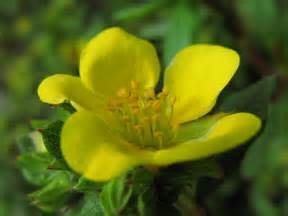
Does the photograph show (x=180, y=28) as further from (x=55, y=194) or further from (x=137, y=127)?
(x=55, y=194)

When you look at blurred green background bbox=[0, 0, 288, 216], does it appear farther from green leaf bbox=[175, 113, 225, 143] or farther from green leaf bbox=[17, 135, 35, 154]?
green leaf bbox=[17, 135, 35, 154]

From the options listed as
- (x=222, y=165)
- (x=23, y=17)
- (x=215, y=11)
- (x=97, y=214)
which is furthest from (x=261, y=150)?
(x=23, y=17)

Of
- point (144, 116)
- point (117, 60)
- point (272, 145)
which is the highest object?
point (117, 60)

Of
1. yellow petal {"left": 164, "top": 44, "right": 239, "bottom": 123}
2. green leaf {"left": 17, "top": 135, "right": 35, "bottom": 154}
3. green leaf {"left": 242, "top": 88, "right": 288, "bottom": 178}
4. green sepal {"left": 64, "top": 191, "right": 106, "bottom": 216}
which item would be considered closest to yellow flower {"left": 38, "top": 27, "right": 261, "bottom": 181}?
yellow petal {"left": 164, "top": 44, "right": 239, "bottom": 123}

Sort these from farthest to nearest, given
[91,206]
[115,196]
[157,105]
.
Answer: [157,105], [91,206], [115,196]

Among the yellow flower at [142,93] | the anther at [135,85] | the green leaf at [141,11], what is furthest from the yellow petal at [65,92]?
the green leaf at [141,11]

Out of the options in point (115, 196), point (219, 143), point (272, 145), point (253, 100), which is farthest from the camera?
point (272, 145)

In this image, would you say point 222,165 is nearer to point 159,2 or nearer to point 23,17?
point 159,2

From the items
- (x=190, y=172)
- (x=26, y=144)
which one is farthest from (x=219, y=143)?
(x=26, y=144)
